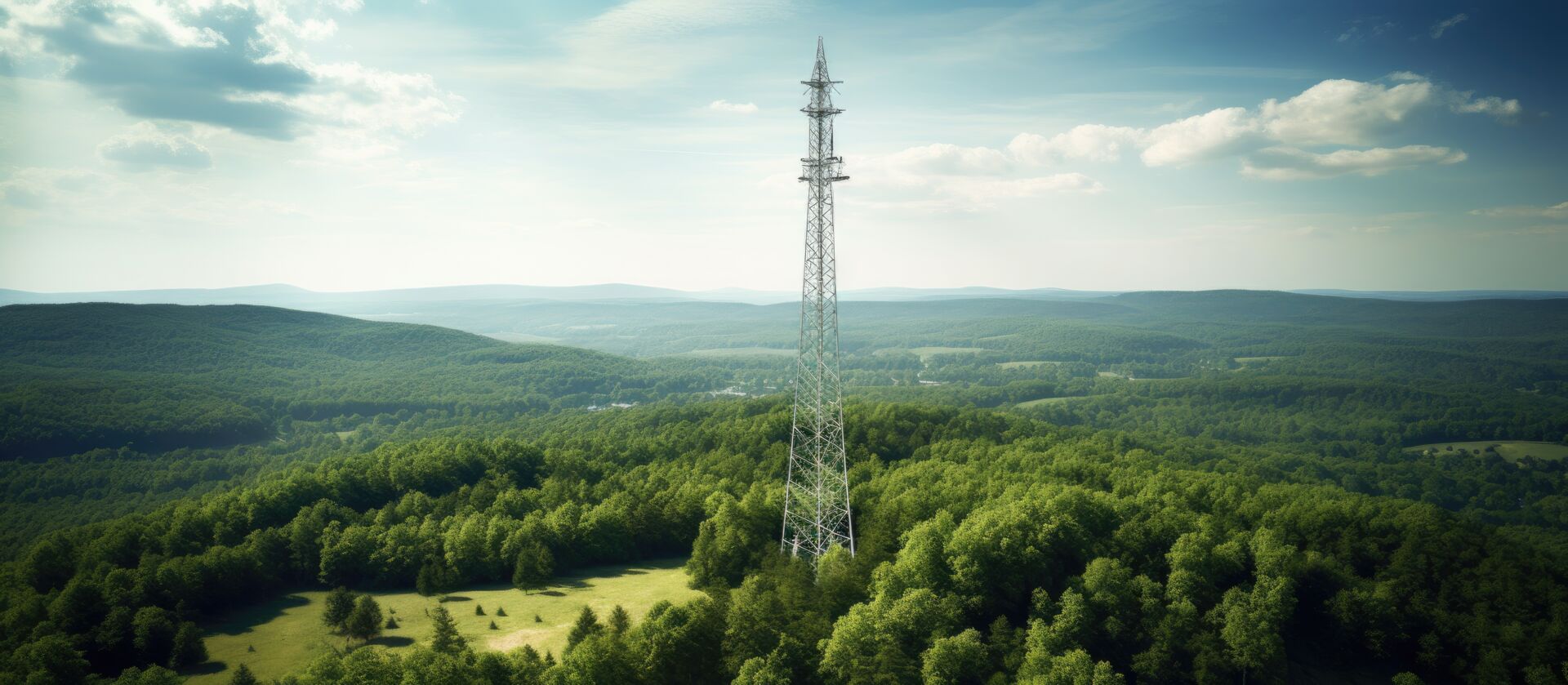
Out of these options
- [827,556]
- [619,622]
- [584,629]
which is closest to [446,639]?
[584,629]

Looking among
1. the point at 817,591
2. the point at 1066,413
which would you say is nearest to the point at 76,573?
the point at 817,591

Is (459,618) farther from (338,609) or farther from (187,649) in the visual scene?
(187,649)

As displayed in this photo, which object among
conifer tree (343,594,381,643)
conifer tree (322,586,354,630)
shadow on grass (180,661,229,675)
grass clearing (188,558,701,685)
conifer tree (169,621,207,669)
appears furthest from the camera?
conifer tree (322,586,354,630)

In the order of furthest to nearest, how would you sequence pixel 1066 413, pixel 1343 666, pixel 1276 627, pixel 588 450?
pixel 1066 413 → pixel 588 450 → pixel 1343 666 → pixel 1276 627

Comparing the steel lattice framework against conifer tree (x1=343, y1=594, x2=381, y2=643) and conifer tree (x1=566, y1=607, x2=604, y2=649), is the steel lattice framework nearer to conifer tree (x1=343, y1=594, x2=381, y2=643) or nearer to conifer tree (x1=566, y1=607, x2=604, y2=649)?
conifer tree (x1=566, y1=607, x2=604, y2=649)

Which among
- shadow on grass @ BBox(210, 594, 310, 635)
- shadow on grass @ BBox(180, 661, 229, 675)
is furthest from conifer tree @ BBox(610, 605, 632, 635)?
shadow on grass @ BBox(210, 594, 310, 635)

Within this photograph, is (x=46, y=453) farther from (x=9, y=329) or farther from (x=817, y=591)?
(x=817, y=591)
